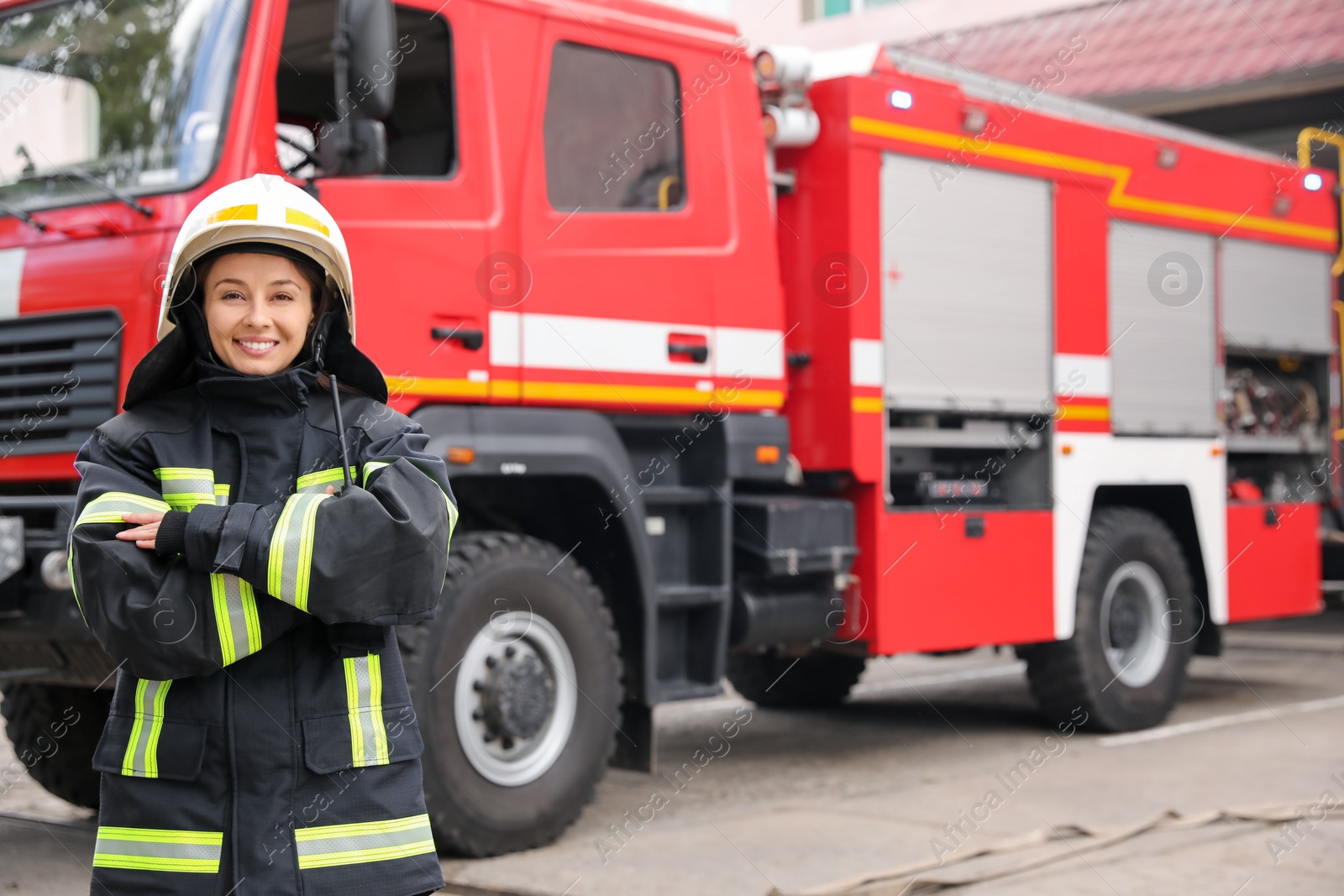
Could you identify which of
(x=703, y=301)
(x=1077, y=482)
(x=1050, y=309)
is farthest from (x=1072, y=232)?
(x=703, y=301)

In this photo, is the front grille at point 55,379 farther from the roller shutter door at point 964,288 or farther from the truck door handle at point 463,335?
the roller shutter door at point 964,288

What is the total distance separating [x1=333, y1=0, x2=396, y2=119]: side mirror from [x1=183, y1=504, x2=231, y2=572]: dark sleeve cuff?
8.89 feet

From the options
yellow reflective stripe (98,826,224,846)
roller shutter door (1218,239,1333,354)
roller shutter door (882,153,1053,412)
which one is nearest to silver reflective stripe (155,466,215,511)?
yellow reflective stripe (98,826,224,846)

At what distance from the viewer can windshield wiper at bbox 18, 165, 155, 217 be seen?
15.9 feet

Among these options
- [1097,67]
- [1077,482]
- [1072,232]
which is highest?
[1097,67]

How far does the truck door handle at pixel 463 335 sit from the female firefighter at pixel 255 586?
2823mm

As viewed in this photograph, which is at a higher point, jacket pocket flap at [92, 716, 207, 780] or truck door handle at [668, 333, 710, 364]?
truck door handle at [668, 333, 710, 364]

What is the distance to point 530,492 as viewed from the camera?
5.81 meters

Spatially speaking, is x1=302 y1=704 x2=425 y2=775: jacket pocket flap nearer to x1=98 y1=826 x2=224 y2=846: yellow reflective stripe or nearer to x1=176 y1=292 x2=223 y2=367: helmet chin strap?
x1=98 y1=826 x2=224 y2=846: yellow reflective stripe

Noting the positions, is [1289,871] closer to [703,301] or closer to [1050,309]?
[703,301]

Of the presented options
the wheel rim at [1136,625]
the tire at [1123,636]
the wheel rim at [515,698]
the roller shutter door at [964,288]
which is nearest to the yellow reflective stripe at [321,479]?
the wheel rim at [515,698]

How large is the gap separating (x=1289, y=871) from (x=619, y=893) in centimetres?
213

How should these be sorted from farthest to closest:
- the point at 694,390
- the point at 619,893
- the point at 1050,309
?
1. the point at 1050,309
2. the point at 694,390
3. the point at 619,893

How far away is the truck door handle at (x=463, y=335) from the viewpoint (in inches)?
205
